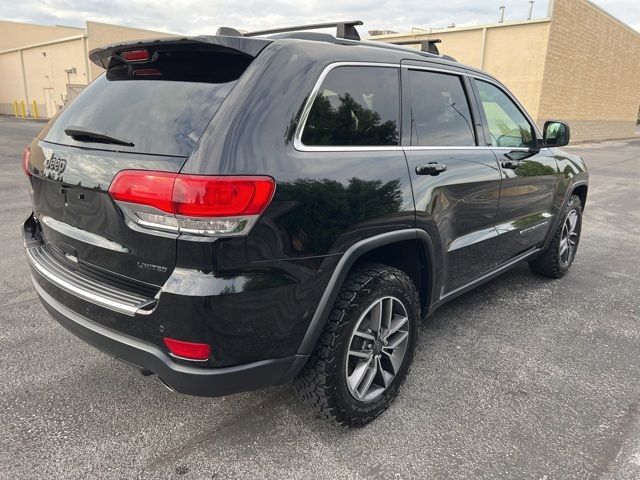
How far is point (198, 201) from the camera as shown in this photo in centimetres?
176

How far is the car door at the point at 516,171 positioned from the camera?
11.3ft

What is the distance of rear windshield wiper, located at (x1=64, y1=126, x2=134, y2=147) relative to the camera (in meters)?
2.04

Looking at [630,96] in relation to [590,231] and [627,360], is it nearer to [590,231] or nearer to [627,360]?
[590,231]

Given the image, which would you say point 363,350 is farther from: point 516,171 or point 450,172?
point 516,171

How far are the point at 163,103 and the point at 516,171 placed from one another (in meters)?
2.60

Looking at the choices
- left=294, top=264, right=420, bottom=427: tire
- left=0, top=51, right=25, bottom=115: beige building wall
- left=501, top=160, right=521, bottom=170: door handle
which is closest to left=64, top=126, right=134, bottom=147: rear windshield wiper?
left=294, top=264, right=420, bottom=427: tire

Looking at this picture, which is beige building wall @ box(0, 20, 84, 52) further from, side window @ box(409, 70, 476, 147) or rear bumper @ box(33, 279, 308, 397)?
rear bumper @ box(33, 279, 308, 397)

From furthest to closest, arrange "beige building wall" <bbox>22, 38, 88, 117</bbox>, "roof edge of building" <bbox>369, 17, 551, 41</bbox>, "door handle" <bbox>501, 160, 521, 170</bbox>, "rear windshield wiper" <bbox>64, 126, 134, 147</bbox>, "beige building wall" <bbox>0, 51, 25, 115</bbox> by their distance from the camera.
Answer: "beige building wall" <bbox>0, 51, 25, 115</bbox> < "beige building wall" <bbox>22, 38, 88, 117</bbox> < "roof edge of building" <bbox>369, 17, 551, 41</bbox> < "door handle" <bbox>501, 160, 521, 170</bbox> < "rear windshield wiper" <bbox>64, 126, 134, 147</bbox>

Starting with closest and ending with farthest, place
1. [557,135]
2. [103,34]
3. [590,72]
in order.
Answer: [557,135], [590,72], [103,34]

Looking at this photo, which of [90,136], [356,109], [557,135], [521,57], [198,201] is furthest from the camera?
[521,57]

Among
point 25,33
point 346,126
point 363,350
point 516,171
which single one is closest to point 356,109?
point 346,126

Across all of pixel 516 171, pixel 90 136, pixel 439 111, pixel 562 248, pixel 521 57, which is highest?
pixel 521 57

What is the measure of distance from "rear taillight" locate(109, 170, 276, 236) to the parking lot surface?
1.13 m

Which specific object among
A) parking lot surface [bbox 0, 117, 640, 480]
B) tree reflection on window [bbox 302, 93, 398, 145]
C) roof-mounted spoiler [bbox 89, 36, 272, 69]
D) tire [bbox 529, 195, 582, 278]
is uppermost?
roof-mounted spoiler [bbox 89, 36, 272, 69]
